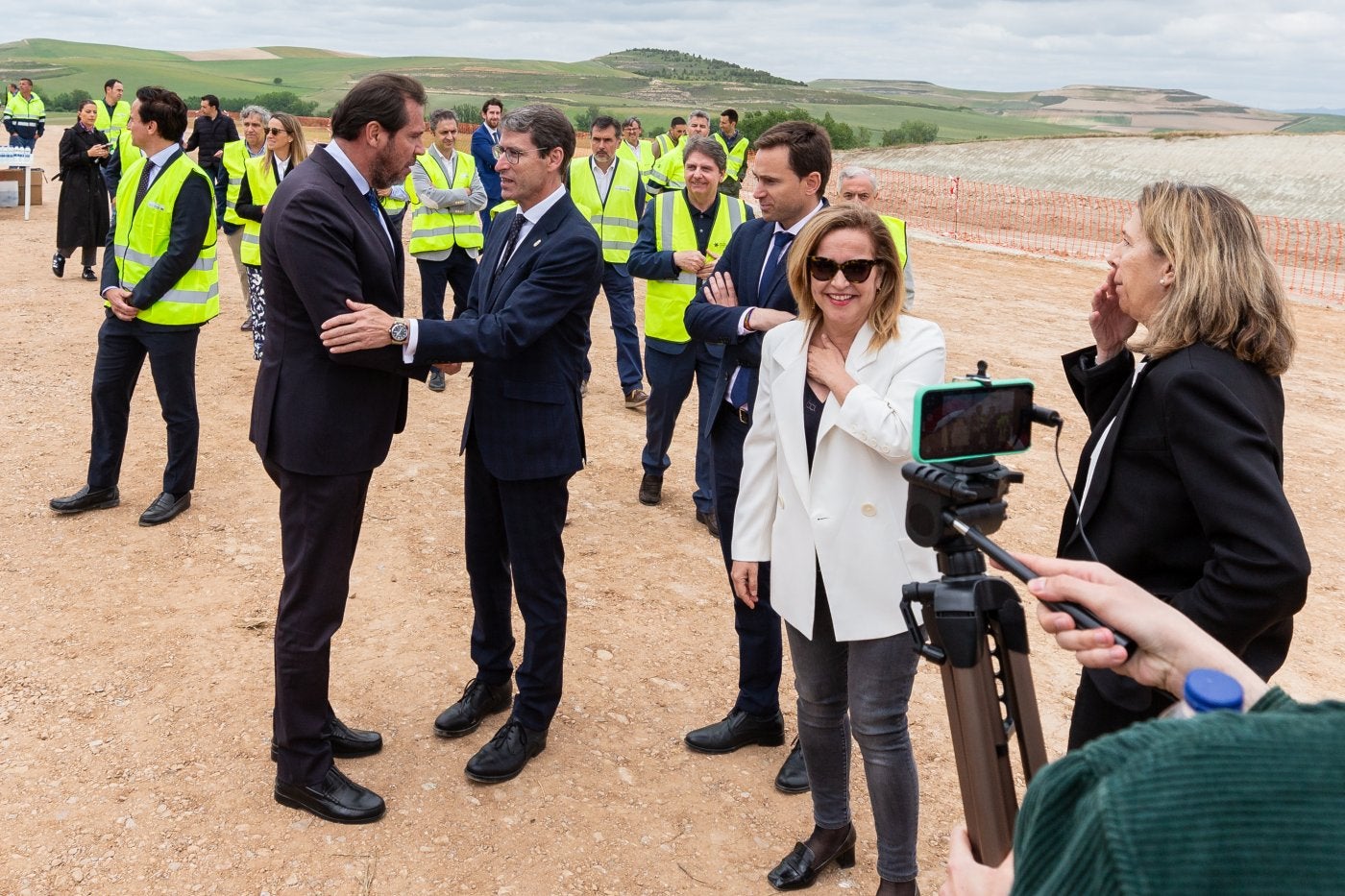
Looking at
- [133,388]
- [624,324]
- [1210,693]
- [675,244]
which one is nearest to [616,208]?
[624,324]

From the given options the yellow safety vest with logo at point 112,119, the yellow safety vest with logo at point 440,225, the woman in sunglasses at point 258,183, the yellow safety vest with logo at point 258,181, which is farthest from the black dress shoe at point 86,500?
the yellow safety vest with logo at point 112,119

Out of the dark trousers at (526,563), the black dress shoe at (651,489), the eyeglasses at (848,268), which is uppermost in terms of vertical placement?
the eyeglasses at (848,268)

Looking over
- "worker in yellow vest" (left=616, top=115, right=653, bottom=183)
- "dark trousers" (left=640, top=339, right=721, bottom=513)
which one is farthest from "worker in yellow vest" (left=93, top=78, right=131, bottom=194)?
"dark trousers" (left=640, top=339, right=721, bottom=513)

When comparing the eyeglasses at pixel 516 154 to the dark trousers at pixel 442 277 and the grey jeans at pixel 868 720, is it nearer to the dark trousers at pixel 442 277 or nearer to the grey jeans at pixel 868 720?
the grey jeans at pixel 868 720

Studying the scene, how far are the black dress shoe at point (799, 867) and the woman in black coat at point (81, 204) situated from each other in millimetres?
11539

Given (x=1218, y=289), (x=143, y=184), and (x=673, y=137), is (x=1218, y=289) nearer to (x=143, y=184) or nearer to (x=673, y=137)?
(x=143, y=184)

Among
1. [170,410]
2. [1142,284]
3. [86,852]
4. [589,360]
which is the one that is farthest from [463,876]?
[589,360]

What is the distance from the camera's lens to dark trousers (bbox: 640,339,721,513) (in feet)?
19.2

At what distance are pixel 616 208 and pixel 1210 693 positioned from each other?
7.55 metres

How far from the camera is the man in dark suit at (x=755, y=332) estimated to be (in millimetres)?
3709

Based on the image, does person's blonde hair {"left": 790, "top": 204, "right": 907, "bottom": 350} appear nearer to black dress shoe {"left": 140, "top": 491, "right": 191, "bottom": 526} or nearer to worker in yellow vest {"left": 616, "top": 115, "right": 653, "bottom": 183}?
black dress shoe {"left": 140, "top": 491, "right": 191, "bottom": 526}

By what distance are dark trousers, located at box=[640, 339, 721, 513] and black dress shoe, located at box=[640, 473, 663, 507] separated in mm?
30

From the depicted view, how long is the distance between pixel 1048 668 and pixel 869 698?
2077 millimetres

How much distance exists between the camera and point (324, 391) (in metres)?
3.24
